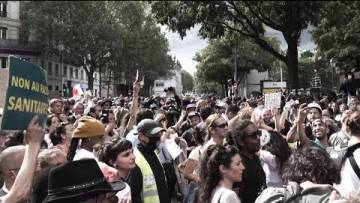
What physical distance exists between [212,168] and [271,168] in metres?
1.26

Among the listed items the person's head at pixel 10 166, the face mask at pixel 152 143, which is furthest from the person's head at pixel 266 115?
the person's head at pixel 10 166

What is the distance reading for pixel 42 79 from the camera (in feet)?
12.5

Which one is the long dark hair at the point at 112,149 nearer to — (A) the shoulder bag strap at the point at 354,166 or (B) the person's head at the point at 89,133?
(B) the person's head at the point at 89,133

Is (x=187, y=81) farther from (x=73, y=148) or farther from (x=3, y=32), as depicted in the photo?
(x=73, y=148)

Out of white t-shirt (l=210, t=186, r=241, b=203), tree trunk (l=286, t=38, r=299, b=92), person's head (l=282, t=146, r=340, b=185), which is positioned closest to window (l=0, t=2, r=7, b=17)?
tree trunk (l=286, t=38, r=299, b=92)

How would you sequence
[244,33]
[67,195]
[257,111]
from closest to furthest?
1. [67,195]
2. [257,111]
3. [244,33]

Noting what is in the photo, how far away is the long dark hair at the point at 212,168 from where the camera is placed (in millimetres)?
3840

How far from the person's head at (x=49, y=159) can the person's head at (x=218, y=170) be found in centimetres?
114

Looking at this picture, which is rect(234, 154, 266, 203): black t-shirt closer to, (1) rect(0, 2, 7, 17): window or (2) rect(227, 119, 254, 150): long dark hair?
(2) rect(227, 119, 254, 150): long dark hair

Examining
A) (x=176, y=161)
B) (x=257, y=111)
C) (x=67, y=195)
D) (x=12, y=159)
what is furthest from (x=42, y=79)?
(x=257, y=111)

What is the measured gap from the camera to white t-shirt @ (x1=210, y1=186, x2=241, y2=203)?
364cm

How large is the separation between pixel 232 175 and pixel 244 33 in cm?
1987

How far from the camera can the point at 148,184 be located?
4738mm

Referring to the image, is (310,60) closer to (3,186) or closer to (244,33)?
(244,33)
